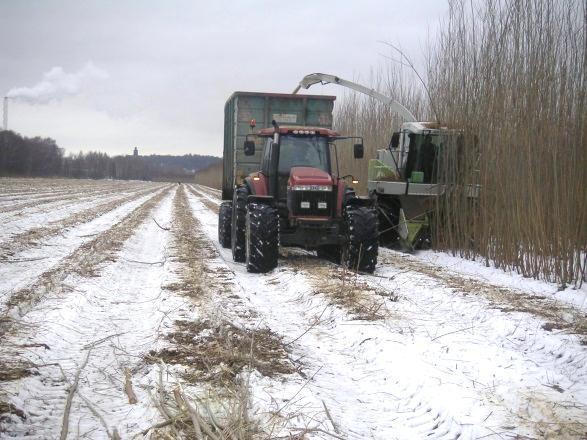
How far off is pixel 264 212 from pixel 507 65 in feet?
13.7

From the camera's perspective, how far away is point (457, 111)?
31.6 feet

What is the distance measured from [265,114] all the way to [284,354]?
7084 mm

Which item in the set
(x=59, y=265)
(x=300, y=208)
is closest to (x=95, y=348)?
(x=59, y=265)

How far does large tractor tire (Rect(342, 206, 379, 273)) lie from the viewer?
7.71 m

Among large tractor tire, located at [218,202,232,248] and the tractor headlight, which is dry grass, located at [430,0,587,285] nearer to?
the tractor headlight

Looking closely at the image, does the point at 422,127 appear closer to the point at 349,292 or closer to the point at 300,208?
the point at 300,208

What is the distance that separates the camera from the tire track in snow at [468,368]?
3.05 meters

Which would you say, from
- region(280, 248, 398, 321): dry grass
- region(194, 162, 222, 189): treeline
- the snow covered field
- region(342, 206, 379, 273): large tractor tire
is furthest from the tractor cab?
region(194, 162, 222, 189): treeline

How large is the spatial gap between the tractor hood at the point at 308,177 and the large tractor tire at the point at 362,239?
0.61 meters

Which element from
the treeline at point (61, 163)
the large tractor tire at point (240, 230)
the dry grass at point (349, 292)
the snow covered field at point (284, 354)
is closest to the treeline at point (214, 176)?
the treeline at point (61, 163)

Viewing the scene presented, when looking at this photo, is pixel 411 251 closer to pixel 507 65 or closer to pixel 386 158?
pixel 386 158

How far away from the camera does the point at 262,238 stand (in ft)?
24.7

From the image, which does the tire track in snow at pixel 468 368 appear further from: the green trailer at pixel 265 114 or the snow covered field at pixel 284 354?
the green trailer at pixel 265 114

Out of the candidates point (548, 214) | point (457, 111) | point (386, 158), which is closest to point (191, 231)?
point (386, 158)
